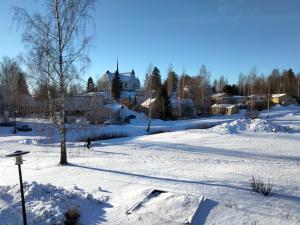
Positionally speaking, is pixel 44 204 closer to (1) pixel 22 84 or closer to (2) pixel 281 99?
(1) pixel 22 84

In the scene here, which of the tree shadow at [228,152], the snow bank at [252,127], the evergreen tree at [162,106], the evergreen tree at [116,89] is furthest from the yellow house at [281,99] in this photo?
the tree shadow at [228,152]

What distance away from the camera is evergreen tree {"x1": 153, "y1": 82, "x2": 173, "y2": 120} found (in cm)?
5394

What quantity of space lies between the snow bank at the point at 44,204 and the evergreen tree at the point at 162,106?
150 ft

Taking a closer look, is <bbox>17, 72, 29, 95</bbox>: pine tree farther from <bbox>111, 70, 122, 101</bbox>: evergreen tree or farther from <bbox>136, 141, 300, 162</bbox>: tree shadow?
<bbox>111, 70, 122, 101</bbox>: evergreen tree

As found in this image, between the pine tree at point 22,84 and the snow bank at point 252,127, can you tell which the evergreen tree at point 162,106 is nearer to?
the snow bank at point 252,127

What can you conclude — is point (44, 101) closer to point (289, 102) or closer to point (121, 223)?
point (121, 223)

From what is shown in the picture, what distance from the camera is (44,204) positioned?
7.39m

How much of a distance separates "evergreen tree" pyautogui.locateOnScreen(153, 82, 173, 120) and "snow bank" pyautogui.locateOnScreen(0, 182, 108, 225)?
150 feet

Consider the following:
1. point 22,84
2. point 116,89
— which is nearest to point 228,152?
point 22,84

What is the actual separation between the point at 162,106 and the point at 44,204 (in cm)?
4756

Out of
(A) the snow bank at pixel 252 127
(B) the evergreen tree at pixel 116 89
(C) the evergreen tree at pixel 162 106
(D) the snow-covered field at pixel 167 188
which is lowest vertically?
(D) the snow-covered field at pixel 167 188

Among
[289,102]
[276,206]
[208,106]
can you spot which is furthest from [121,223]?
[289,102]

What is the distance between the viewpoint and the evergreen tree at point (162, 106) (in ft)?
177

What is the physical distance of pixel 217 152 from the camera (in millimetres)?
16359
